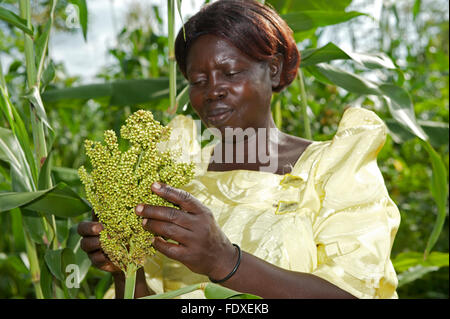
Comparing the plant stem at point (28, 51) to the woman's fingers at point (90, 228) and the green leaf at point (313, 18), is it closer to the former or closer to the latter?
the woman's fingers at point (90, 228)

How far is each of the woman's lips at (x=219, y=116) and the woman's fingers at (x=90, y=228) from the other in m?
0.25

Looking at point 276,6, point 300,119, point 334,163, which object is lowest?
point 300,119

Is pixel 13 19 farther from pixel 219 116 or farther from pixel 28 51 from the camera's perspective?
pixel 219 116

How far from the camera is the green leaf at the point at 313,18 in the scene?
37.1 inches

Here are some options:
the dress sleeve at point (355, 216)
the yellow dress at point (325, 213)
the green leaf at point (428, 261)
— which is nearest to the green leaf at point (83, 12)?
the yellow dress at point (325, 213)

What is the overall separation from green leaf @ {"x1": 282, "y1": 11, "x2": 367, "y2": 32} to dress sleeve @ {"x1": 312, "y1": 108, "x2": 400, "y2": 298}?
31 cm

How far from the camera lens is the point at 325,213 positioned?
657mm

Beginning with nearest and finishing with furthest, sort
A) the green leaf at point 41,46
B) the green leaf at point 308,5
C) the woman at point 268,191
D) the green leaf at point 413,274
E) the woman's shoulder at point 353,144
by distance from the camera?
the woman at point 268,191, the woman's shoulder at point 353,144, the green leaf at point 41,46, the green leaf at point 308,5, the green leaf at point 413,274
